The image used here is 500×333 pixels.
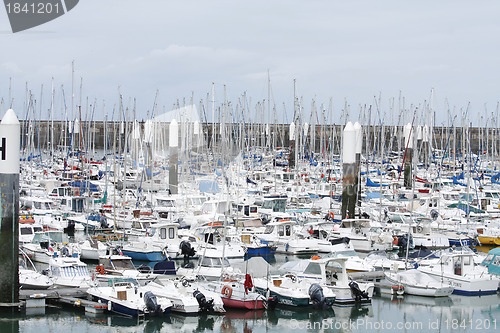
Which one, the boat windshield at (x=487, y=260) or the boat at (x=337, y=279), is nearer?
the boat at (x=337, y=279)

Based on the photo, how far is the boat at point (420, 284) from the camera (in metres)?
24.7

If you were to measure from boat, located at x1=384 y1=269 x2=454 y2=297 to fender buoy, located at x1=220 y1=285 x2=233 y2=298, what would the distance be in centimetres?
614

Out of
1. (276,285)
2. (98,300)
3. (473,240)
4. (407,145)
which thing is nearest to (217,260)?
(276,285)

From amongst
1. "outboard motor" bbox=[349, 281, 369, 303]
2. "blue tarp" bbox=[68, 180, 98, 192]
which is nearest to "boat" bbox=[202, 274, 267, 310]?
"outboard motor" bbox=[349, 281, 369, 303]

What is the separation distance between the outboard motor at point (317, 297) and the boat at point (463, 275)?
16.1 feet

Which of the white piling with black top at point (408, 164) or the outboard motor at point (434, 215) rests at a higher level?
the white piling with black top at point (408, 164)

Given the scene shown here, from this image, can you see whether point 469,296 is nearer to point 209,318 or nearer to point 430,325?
point 430,325

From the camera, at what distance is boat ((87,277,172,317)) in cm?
2144

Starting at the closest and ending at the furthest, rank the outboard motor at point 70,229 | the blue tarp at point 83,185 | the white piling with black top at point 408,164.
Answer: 1. the outboard motor at point 70,229
2. the blue tarp at point 83,185
3. the white piling with black top at point 408,164

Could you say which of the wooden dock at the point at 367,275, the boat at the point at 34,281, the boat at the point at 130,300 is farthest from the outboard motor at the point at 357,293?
the boat at the point at 34,281

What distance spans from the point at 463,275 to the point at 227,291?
27.5 ft

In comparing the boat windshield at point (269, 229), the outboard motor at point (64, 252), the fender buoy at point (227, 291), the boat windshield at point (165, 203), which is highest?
the boat windshield at point (165, 203)

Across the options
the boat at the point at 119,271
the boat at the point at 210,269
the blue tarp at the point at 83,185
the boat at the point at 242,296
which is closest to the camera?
the boat at the point at 242,296

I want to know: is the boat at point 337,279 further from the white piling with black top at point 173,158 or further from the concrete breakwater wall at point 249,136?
the white piling with black top at point 173,158
